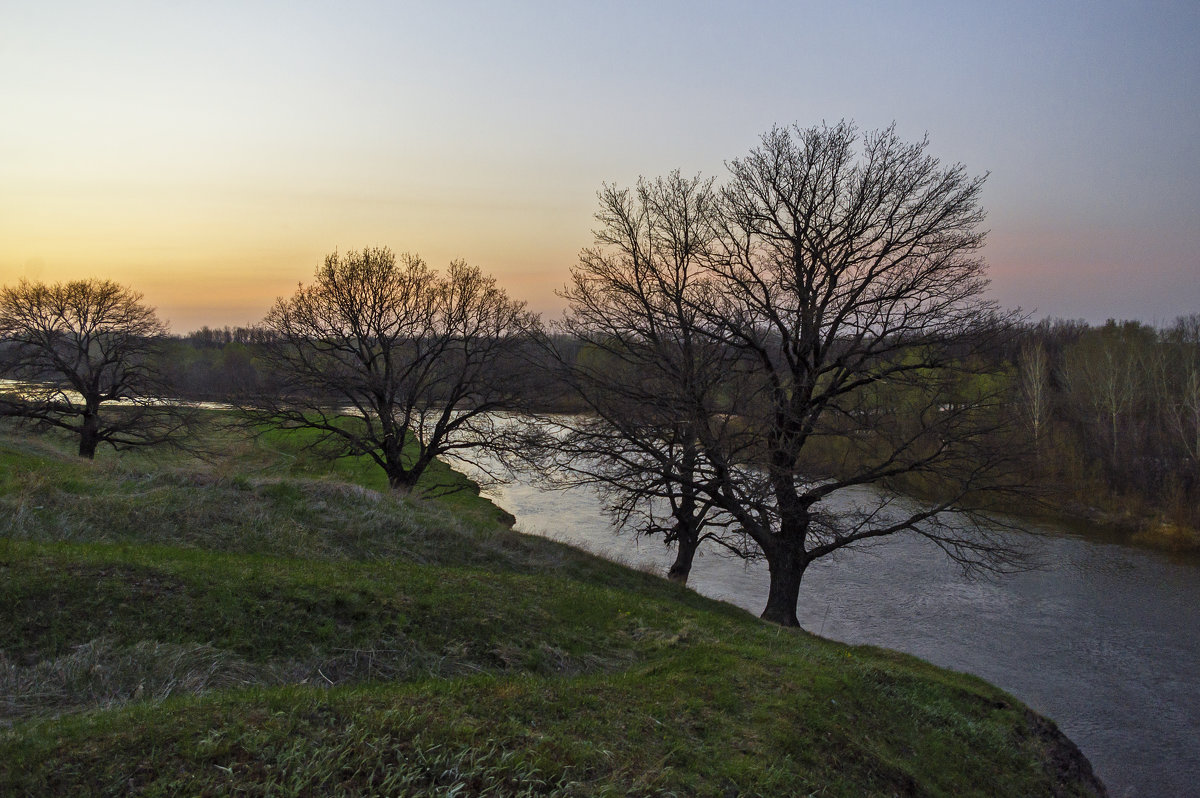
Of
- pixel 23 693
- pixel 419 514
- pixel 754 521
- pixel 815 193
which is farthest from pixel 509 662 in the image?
pixel 815 193

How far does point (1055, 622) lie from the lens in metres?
19.2

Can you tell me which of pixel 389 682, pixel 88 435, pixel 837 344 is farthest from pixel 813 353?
pixel 88 435

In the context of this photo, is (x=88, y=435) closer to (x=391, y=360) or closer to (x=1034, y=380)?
(x=391, y=360)

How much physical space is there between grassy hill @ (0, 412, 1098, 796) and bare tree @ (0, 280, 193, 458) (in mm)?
Answer: 17625

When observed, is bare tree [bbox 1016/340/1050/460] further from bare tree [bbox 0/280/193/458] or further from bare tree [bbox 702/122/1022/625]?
bare tree [bbox 0/280/193/458]

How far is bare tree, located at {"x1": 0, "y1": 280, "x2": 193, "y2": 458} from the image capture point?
26.2m

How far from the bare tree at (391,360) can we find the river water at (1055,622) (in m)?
5.57

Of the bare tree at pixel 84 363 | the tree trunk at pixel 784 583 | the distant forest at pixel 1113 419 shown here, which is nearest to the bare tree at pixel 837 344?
the tree trunk at pixel 784 583

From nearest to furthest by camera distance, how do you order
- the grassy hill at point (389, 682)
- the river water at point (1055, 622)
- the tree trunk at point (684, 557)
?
the grassy hill at point (389, 682) < the river water at point (1055, 622) < the tree trunk at point (684, 557)

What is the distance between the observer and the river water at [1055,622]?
44.8ft

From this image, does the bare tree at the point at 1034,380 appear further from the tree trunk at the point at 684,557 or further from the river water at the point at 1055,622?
the tree trunk at the point at 684,557

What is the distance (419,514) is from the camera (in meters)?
13.9

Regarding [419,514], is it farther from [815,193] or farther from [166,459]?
[166,459]

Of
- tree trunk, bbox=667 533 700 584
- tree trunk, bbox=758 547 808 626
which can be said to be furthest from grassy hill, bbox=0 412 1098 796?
tree trunk, bbox=667 533 700 584
